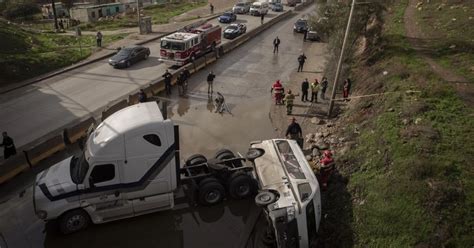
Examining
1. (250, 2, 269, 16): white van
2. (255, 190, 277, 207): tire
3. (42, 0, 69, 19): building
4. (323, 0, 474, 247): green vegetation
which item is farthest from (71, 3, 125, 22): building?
(255, 190, 277, 207): tire

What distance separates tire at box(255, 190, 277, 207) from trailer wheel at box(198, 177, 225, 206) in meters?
2.15

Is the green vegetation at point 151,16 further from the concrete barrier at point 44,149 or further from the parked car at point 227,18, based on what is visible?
the concrete barrier at point 44,149

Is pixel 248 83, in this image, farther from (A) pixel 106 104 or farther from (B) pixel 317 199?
(B) pixel 317 199

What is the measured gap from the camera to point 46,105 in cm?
2081

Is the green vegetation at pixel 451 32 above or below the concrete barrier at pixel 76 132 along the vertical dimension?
above

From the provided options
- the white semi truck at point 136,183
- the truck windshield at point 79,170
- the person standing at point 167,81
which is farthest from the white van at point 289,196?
the person standing at point 167,81

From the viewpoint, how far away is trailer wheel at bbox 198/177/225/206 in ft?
40.6

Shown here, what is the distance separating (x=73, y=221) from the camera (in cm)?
1119

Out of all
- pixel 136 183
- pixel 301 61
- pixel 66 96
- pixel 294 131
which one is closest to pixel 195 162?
pixel 136 183

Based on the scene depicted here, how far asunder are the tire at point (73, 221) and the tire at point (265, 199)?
17.5 ft

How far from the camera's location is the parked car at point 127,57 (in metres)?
27.4

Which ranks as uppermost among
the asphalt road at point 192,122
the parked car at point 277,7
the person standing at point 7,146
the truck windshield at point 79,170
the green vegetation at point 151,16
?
the parked car at point 277,7

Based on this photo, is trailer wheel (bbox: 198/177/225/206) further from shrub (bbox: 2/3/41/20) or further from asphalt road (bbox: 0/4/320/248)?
shrub (bbox: 2/3/41/20)

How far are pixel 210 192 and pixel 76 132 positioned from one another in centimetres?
815
